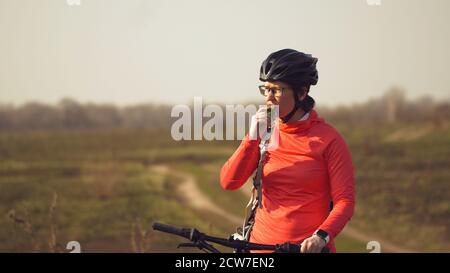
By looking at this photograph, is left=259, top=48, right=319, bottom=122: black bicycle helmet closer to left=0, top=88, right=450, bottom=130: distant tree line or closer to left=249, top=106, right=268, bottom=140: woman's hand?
left=249, top=106, right=268, bottom=140: woman's hand

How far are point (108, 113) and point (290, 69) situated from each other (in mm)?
98389

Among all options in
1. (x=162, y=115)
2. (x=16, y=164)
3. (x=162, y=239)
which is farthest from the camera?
(x=162, y=115)

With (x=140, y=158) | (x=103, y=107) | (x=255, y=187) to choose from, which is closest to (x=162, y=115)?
(x=103, y=107)

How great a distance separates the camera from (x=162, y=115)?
112 meters

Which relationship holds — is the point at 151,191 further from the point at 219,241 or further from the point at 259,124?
the point at 259,124

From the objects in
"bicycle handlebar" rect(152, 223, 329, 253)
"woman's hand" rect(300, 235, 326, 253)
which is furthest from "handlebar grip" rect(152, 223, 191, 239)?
"woman's hand" rect(300, 235, 326, 253)

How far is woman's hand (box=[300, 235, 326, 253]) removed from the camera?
147 inches

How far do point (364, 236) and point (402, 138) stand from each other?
4350cm

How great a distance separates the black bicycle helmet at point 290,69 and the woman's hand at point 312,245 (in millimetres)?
743

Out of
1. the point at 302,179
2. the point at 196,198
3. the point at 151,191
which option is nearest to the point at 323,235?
the point at 302,179

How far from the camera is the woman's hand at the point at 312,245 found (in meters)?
3.74

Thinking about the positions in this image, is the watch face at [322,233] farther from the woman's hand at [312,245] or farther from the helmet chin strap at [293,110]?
the helmet chin strap at [293,110]

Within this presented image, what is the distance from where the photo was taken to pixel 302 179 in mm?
3965
